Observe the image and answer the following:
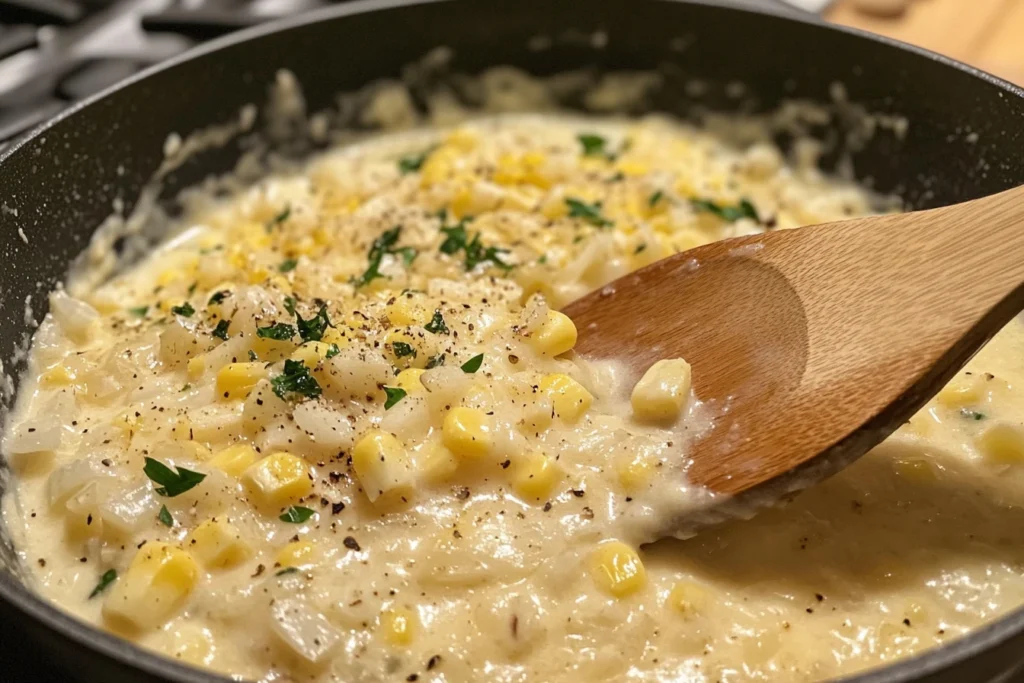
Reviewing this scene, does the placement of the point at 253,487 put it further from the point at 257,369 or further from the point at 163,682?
the point at 163,682

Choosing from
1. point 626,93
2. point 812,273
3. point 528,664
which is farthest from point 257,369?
point 626,93

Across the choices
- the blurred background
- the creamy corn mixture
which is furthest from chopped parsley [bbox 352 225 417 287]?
the blurred background

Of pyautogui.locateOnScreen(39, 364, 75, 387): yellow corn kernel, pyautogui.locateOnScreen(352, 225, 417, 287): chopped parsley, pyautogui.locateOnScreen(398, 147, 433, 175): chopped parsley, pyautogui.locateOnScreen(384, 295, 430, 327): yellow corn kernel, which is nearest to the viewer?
pyautogui.locateOnScreen(384, 295, 430, 327): yellow corn kernel

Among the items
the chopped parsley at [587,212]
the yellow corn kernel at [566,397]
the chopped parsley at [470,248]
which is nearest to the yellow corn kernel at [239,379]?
the yellow corn kernel at [566,397]

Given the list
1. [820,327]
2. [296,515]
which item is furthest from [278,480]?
[820,327]

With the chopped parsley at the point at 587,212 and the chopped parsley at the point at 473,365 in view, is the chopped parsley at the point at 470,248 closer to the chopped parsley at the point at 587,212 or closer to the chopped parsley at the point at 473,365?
the chopped parsley at the point at 587,212

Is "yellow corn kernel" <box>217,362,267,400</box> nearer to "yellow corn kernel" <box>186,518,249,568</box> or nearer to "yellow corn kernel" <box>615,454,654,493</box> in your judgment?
"yellow corn kernel" <box>186,518,249,568</box>

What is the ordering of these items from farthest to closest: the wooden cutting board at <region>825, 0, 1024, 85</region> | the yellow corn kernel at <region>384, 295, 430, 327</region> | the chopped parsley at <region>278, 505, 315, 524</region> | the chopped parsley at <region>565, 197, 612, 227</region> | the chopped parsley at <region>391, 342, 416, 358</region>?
the wooden cutting board at <region>825, 0, 1024, 85</region> < the chopped parsley at <region>565, 197, 612, 227</region> < the yellow corn kernel at <region>384, 295, 430, 327</region> < the chopped parsley at <region>391, 342, 416, 358</region> < the chopped parsley at <region>278, 505, 315, 524</region>
